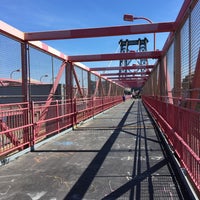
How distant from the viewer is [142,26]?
27.0 ft

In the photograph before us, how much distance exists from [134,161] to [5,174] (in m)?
2.72

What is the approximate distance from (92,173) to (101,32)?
15.2 feet

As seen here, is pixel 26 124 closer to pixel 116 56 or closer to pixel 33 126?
pixel 33 126

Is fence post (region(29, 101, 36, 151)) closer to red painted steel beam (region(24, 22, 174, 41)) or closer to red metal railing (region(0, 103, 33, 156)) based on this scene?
red metal railing (region(0, 103, 33, 156))

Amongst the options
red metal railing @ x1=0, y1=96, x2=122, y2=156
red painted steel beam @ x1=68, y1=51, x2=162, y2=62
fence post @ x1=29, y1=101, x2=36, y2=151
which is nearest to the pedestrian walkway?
fence post @ x1=29, y1=101, x2=36, y2=151

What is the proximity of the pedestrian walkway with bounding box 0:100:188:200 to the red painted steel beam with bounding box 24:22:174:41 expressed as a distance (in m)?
3.33

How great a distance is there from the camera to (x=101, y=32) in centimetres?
841

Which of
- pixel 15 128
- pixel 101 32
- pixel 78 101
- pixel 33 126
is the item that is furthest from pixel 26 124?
pixel 78 101

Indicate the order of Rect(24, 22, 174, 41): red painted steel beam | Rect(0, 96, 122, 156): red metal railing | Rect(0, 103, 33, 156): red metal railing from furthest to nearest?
1. Rect(24, 22, 174, 41): red painted steel beam
2. Rect(0, 96, 122, 156): red metal railing
3. Rect(0, 103, 33, 156): red metal railing

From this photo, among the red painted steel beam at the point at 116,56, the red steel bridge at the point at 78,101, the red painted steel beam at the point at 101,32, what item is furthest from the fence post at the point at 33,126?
the red painted steel beam at the point at 116,56

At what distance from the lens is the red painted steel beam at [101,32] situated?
26.6 ft

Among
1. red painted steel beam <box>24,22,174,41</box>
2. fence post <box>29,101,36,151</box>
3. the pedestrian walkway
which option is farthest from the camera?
red painted steel beam <box>24,22,174,41</box>

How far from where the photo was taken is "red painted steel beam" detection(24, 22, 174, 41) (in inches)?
320

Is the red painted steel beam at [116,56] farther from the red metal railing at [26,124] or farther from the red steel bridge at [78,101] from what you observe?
the red metal railing at [26,124]
